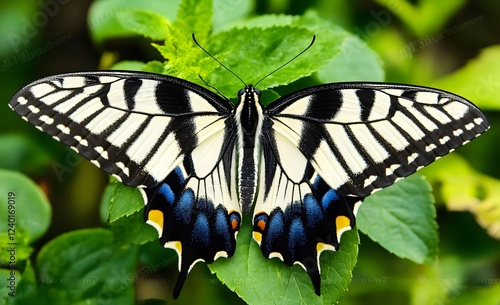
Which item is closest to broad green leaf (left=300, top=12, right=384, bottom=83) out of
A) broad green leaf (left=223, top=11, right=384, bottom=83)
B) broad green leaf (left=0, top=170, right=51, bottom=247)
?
broad green leaf (left=223, top=11, right=384, bottom=83)

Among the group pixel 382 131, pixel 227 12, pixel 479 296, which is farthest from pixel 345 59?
pixel 479 296

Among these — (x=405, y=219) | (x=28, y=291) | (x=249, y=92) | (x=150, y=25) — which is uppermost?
(x=150, y=25)

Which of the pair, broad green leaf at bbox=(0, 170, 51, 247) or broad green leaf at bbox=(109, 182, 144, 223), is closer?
broad green leaf at bbox=(109, 182, 144, 223)

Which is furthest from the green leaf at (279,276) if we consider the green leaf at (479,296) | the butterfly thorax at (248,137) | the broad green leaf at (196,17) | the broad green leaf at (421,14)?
the broad green leaf at (421,14)

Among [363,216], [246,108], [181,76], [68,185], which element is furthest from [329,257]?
[68,185]

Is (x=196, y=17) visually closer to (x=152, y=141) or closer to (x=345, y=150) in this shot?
(x=152, y=141)

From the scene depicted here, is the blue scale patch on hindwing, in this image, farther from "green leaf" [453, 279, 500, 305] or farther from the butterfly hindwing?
"green leaf" [453, 279, 500, 305]
